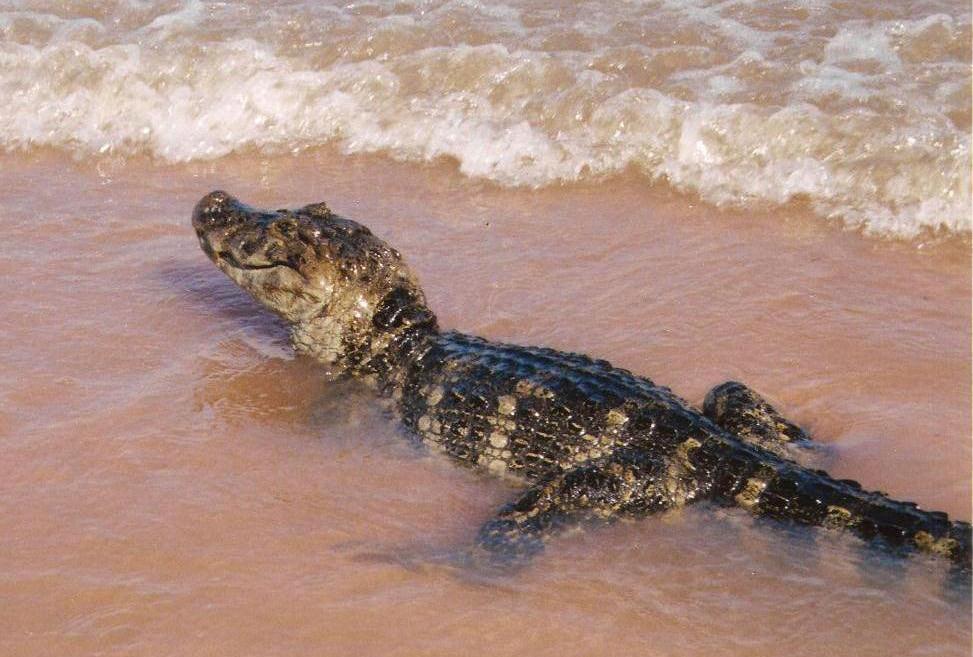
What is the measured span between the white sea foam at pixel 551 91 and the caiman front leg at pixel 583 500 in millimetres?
3138

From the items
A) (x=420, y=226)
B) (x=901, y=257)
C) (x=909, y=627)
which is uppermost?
(x=901, y=257)

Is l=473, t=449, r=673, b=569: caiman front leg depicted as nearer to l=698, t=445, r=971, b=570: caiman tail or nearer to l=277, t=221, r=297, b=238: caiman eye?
l=698, t=445, r=971, b=570: caiman tail

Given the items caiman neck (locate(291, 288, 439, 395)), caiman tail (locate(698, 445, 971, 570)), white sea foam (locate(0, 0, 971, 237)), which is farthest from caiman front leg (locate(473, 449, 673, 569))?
white sea foam (locate(0, 0, 971, 237))

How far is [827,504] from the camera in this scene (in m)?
4.28

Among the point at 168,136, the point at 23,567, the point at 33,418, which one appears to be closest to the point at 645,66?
the point at 168,136

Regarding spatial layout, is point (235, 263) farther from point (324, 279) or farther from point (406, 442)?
point (406, 442)

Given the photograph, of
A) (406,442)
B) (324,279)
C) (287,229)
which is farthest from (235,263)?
(406,442)

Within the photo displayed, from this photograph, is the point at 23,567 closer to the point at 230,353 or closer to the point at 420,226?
the point at 230,353

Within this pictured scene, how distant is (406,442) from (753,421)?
5.15 ft

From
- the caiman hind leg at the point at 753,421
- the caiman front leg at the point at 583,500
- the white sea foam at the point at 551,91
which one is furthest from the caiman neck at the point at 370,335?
the white sea foam at the point at 551,91

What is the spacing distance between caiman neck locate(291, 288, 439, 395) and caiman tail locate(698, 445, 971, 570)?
1.72 m

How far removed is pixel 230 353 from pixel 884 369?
3.36 metres

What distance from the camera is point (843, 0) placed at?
9492mm

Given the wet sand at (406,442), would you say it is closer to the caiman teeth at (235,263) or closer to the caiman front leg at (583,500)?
the caiman front leg at (583,500)
